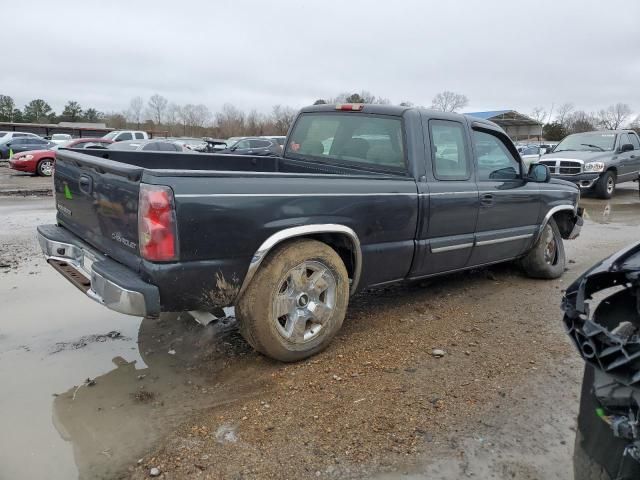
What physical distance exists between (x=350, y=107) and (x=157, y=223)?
2.48 meters

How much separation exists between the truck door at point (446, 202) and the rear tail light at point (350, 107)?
66 centimetres

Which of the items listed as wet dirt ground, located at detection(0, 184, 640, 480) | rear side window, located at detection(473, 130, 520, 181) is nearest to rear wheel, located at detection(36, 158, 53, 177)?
wet dirt ground, located at detection(0, 184, 640, 480)

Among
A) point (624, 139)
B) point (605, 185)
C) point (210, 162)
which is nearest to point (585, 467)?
point (210, 162)

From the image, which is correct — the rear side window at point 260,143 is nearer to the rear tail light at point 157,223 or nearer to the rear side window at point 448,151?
the rear side window at point 448,151

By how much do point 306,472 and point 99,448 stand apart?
113cm

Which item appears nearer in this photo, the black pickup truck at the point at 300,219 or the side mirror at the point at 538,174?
the black pickup truck at the point at 300,219

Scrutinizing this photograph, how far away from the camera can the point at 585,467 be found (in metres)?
1.90

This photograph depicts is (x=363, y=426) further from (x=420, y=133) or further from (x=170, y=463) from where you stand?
(x=420, y=133)

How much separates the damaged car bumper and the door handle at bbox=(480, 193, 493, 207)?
312cm

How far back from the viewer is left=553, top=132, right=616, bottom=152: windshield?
1475 centimetres

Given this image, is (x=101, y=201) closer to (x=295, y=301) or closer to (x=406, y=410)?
(x=295, y=301)

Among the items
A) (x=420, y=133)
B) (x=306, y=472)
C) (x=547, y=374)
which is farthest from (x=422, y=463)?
(x=420, y=133)

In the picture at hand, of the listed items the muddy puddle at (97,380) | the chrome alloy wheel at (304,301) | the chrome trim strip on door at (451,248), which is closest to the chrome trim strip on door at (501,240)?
the chrome trim strip on door at (451,248)

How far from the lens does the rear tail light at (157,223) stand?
2.85 meters
